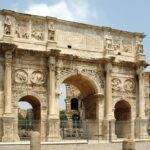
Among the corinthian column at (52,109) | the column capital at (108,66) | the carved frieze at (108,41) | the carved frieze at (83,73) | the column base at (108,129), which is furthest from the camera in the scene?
the carved frieze at (108,41)

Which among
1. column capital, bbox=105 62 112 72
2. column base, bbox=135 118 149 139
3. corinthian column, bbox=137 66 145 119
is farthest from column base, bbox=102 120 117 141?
column capital, bbox=105 62 112 72

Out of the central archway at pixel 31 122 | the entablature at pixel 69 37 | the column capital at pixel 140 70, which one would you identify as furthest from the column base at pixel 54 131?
the column capital at pixel 140 70

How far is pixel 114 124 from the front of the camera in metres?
25.2

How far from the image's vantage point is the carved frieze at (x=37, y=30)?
23.9 m

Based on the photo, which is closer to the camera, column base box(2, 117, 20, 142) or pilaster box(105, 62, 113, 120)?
column base box(2, 117, 20, 142)

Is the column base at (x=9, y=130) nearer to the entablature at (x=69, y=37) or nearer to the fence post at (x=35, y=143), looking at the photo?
the entablature at (x=69, y=37)

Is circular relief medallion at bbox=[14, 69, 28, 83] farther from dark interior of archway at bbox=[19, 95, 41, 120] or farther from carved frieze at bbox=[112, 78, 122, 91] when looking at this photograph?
carved frieze at bbox=[112, 78, 122, 91]

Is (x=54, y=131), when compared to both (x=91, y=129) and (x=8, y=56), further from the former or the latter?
(x=8, y=56)

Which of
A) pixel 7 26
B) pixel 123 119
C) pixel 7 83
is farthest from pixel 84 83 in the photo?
pixel 7 26

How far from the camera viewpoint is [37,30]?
24.1m

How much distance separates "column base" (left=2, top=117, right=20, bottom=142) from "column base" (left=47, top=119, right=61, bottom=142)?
2.02 m

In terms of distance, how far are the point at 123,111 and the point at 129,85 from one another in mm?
2032

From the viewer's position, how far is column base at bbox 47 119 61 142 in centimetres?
2275

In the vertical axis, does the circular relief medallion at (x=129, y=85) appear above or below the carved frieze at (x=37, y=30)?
below
